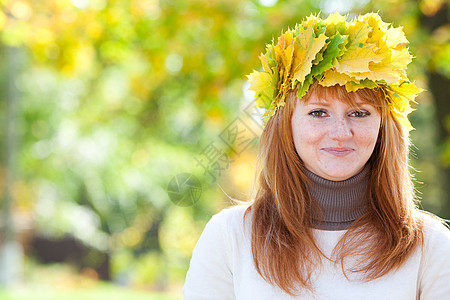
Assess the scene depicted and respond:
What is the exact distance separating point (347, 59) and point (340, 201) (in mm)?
423

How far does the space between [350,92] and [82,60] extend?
18.3 ft

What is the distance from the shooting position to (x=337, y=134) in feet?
5.76

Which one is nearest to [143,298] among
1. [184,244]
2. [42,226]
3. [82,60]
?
[82,60]

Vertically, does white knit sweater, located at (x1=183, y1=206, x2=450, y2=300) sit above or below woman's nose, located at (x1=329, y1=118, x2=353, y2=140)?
below

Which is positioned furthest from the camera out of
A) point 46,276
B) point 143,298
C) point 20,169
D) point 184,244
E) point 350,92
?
point 184,244

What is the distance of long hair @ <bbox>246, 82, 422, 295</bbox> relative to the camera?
1767 mm

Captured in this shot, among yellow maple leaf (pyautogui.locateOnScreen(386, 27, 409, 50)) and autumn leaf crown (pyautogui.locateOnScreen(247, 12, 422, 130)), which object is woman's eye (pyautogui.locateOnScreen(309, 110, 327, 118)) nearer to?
autumn leaf crown (pyautogui.locateOnScreen(247, 12, 422, 130))

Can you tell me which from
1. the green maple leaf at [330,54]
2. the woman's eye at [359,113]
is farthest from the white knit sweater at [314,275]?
the green maple leaf at [330,54]

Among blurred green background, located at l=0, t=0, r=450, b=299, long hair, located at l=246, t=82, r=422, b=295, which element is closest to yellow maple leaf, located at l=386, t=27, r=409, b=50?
long hair, located at l=246, t=82, r=422, b=295

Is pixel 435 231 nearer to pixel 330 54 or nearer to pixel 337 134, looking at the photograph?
pixel 337 134

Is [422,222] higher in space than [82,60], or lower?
lower

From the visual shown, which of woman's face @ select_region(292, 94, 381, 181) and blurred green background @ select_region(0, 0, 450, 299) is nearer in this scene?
woman's face @ select_region(292, 94, 381, 181)

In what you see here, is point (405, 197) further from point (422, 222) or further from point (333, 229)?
point (333, 229)

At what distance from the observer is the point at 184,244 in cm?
1520
